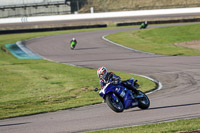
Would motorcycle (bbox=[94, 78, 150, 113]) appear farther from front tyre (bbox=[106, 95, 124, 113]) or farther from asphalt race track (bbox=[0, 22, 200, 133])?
asphalt race track (bbox=[0, 22, 200, 133])

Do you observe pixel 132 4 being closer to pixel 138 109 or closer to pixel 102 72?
pixel 138 109

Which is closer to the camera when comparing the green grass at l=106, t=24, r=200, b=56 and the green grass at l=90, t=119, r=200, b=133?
the green grass at l=90, t=119, r=200, b=133

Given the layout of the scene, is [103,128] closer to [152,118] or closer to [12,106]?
[152,118]

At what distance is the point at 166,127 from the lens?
27.8ft

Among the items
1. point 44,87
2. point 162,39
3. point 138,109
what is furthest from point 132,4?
point 138,109

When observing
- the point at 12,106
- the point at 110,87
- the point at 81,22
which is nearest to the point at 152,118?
the point at 110,87

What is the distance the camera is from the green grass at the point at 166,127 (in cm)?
810

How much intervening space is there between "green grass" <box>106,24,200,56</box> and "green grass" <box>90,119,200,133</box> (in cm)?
2243

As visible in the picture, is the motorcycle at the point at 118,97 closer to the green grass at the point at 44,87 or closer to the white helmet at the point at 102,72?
the white helmet at the point at 102,72

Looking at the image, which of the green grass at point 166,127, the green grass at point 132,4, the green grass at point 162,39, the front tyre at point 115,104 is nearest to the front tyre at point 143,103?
the front tyre at point 115,104

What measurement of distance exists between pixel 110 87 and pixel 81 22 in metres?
57.7

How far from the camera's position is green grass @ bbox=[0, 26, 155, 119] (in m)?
13.6

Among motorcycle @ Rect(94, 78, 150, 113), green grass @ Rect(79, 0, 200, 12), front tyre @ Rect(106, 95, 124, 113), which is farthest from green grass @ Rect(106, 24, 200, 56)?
green grass @ Rect(79, 0, 200, 12)

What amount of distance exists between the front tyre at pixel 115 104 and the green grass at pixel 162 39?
20.9 meters
